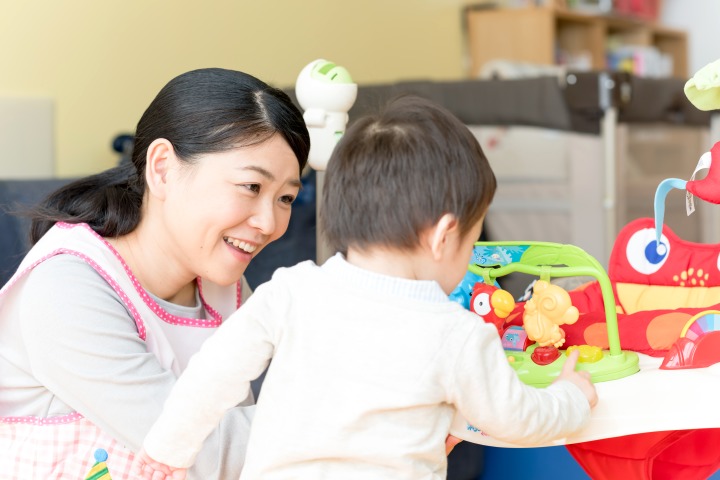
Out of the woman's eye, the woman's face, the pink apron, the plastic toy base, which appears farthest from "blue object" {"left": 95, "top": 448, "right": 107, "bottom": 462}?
the plastic toy base

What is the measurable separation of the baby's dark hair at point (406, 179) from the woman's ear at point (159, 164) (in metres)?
0.30

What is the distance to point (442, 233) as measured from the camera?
0.73 metres

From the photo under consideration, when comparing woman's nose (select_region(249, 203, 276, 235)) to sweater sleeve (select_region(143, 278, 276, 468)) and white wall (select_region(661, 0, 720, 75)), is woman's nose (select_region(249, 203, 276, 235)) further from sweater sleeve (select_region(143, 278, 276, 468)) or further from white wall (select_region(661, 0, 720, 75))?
white wall (select_region(661, 0, 720, 75))

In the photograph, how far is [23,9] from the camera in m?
1.91

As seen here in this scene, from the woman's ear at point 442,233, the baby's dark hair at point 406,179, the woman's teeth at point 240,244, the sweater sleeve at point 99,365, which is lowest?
the sweater sleeve at point 99,365

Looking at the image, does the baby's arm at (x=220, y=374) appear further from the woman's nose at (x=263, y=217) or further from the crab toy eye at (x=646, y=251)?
the crab toy eye at (x=646, y=251)

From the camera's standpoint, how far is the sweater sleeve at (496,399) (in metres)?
0.71

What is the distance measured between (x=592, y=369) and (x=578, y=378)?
0.14ft

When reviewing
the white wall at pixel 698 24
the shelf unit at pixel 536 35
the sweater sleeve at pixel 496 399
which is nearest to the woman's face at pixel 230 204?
the sweater sleeve at pixel 496 399

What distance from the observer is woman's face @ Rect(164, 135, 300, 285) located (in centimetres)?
95

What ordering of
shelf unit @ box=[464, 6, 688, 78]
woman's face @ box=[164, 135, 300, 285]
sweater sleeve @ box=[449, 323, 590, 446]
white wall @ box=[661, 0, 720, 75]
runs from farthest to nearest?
white wall @ box=[661, 0, 720, 75] < shelf unit @ box=[464, 6, 688, 78] < woman's face @ box=[164, 135, 300, 285] < sweater sleeve @ box=[449, 323, 590, 446]

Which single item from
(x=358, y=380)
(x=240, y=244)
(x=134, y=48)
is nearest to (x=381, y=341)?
(x=358, y=380)

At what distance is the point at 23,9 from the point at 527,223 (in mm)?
1189

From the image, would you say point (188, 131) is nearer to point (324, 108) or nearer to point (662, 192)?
point (324, 108)
